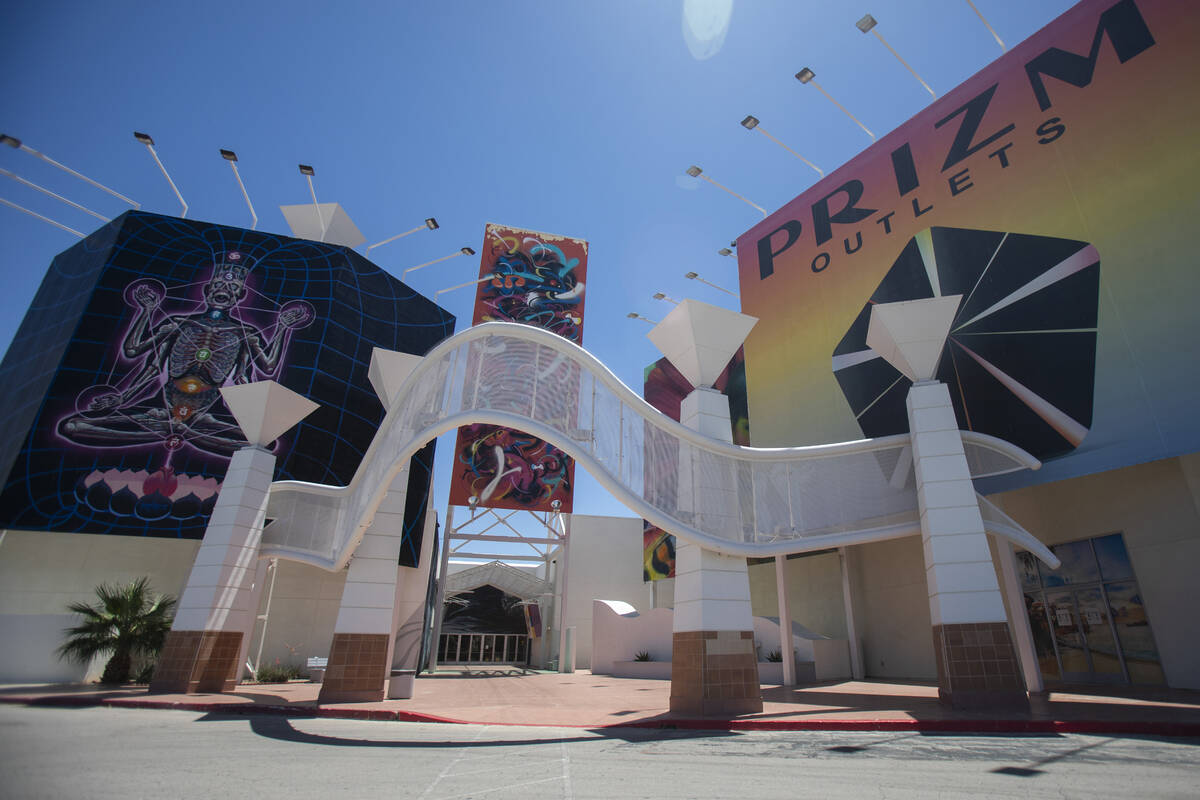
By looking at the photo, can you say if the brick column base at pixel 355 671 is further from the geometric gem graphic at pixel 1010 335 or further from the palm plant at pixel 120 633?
the geometric gem graphic at pixel 1010 335

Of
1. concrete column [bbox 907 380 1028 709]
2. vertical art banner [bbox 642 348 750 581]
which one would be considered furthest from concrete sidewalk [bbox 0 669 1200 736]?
vertical art banner [bbox 642 348 750 581]

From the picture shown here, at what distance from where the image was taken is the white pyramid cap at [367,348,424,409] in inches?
596

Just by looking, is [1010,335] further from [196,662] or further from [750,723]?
[196,662]

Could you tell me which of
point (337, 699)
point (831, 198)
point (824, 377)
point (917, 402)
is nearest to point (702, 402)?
point (917, 402)

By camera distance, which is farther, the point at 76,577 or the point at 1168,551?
the point at 76,577

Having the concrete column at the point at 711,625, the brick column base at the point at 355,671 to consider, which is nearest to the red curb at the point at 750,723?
the brick column base at the point at 355,671

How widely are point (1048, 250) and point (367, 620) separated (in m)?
19.9

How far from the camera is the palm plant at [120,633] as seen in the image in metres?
15.9

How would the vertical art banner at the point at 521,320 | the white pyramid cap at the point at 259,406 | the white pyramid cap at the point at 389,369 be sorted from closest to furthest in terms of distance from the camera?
the white pyramid cap at the point at 389,369
the white pyramid cap at the point at 259,406
the vertical art banner at the point at 521,320

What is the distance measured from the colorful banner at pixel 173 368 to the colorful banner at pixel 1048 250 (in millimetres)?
19656

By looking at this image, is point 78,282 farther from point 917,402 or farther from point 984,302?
point 984,302

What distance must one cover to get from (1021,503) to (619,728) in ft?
50.0

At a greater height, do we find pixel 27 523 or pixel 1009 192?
pixel 1009 192

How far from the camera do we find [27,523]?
63.8 feet
